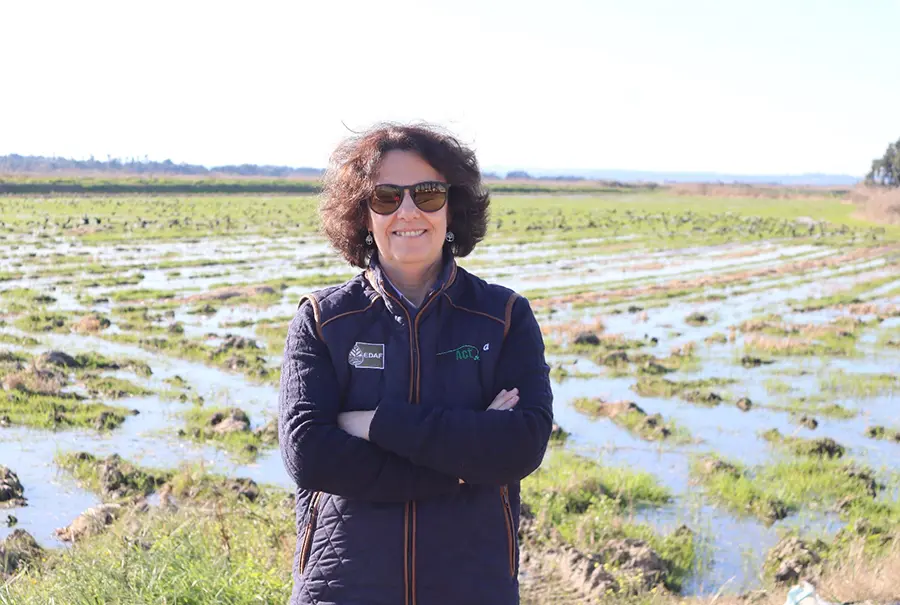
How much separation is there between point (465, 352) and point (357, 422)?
332mm

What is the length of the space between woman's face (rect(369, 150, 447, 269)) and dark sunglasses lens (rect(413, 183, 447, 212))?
0.01 metres

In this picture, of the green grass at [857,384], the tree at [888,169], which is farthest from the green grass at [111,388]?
the tree at [888,169]

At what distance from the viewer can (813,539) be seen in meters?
6.89

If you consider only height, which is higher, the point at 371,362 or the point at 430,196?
the point at 430,196

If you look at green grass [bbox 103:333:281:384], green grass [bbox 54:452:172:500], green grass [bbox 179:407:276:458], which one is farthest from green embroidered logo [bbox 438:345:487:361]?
green grass [bbox 103:333:281:384]

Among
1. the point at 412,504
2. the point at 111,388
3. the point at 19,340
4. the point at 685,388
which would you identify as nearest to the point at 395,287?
the point at 412,504

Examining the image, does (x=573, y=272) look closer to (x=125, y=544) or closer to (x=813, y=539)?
(x=813, y=539)

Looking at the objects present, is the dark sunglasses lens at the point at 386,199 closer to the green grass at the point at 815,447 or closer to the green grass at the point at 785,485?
the green grass at the point at 785,485

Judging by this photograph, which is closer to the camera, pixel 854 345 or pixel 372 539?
pixel 372 539

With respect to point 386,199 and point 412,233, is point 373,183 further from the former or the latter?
point 412,233

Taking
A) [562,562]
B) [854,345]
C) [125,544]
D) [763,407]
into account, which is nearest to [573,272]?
[854,345]

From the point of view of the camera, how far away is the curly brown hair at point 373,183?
2.68m

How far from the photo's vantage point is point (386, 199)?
8.70 feet

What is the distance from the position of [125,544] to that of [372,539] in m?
1.99
